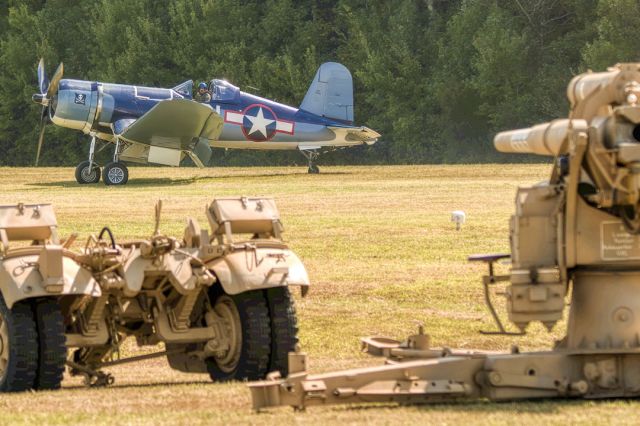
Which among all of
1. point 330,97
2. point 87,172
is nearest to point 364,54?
point 330,97

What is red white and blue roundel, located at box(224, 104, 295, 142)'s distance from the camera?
44.8m

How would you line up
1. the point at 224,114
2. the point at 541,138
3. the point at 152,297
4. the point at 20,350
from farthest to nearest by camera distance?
the point at 224,114 < the point at 152,297 < the point at 20,350 < the point at 541,138

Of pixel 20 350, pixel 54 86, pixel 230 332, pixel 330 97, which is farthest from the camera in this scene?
pixel 330 97

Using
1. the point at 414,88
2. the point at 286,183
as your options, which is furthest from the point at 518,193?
the point at 414,88

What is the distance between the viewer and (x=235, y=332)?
35.6ft

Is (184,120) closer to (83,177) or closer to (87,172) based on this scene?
(87,172)

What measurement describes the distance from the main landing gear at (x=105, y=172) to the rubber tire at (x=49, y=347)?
2758 cm

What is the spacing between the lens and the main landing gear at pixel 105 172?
37875mm

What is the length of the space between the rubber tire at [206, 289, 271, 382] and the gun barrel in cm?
196

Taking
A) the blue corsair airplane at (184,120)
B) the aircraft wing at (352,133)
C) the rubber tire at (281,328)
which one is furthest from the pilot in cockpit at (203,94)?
the rubber tire at (281,328)

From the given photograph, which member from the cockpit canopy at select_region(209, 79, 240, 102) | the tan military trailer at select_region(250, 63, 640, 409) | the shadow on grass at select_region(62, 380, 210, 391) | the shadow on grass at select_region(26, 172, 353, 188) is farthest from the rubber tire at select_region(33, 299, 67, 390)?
the cockpit canopy at select_region(209, 79, 240, 102)

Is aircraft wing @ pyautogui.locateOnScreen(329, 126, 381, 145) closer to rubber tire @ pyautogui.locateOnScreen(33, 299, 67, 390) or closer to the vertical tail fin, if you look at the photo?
the vertical tail fin

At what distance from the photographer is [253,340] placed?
10625 mm

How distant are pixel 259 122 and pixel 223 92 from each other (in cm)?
150
